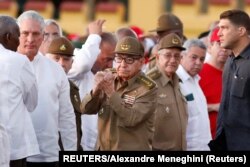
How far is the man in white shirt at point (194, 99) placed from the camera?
13.9m

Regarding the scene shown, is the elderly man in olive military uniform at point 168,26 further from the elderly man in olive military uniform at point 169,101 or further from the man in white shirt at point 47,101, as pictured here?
the man in white shirt at point 47,101

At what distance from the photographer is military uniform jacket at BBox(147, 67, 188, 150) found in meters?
13.0

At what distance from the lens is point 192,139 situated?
13.9 meters

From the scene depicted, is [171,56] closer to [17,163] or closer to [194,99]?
[194,99]

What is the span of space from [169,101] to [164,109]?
137mm

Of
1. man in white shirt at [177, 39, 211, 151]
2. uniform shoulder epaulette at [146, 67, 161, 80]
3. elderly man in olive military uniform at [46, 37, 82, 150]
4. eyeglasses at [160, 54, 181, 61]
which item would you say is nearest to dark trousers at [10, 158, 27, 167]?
elderly man in olive military uniform at [46, 37, 82, 150]

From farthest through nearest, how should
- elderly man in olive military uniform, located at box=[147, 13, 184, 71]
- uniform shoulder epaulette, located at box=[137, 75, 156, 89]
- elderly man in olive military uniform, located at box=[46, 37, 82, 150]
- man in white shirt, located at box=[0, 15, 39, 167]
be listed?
1. elderly man in olive military uniform, located at box=[147, 13, 184, 71]
2. elderly man in olive military uniform, located at box=[46, 37, 82, 150]
3. uniform shoulder epaulette, located at box=[137, 75, 156, 89]
4. man in white shirt, located at box=[0, 15, 39, 167]

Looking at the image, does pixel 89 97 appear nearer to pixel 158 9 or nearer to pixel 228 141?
pixel 228 141

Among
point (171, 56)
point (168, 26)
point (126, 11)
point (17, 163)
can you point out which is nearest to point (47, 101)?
point (17, 163)

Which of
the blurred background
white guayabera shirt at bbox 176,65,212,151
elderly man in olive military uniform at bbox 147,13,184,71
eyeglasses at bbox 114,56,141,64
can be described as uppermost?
eyeglasses at bbox 114,56,141,64

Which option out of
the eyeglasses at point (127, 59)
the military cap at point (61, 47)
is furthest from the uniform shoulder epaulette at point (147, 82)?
the military cap at point (61, 47)

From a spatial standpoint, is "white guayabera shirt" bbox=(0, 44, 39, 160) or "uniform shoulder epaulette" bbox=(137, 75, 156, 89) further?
"uniform shoulder epaulette" bbox=(137, 75, 156, 89)

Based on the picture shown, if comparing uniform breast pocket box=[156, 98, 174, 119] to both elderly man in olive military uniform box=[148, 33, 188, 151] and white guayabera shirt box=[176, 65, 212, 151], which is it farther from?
white guayabera shirt box=[176, 65, 212, 151]

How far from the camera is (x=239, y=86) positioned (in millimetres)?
11727
